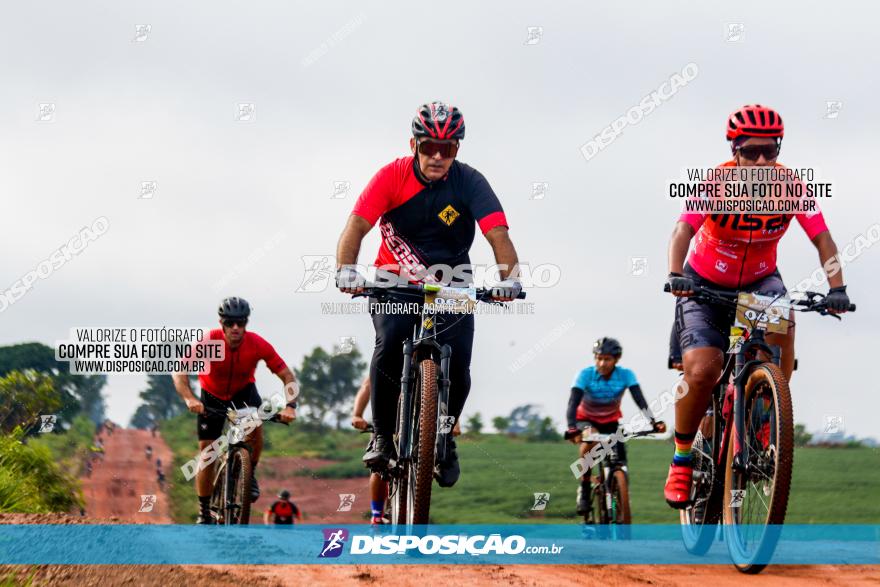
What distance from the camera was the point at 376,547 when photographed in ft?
27.2

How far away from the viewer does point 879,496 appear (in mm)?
28000

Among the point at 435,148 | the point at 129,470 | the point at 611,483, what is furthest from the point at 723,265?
the point at 129,470

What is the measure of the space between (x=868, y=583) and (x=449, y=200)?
4044 mm

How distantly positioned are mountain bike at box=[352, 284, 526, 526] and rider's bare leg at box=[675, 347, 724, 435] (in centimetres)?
163

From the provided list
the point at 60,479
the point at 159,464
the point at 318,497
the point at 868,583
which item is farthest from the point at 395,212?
the point at 318,497

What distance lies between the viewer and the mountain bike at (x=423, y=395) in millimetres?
7742

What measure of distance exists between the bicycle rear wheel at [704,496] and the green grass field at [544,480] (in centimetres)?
1159

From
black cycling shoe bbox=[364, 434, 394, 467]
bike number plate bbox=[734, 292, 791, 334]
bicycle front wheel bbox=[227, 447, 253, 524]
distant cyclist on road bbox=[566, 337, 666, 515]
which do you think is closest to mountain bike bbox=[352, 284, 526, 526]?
black cycling shoe bbox=[364, 434, 394, 467]

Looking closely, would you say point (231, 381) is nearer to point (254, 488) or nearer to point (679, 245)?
point (254, 488)

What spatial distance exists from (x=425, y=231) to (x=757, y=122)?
103 inches

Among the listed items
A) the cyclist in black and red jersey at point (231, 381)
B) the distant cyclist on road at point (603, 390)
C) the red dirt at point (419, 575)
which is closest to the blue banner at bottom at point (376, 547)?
the red dirt at point (419, 575)

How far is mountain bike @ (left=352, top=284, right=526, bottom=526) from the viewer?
25.4 ft

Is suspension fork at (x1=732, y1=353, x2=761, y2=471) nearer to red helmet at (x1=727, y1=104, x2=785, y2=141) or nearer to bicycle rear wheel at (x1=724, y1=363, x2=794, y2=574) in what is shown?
bicycle rear wheel at (x1=724, y1=363, x2=794, y2=574)

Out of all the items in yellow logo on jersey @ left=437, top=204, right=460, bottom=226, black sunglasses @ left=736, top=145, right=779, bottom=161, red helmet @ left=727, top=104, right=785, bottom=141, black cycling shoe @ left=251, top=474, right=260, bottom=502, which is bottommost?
black cycling shoe @ left=251, top=474, right=260, bottom=502
